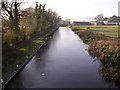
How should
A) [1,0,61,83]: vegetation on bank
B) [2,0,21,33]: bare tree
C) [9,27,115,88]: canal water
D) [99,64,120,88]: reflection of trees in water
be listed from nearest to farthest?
[9,27,115,88]: canal water → [99,64,120,88]: reflection of trees in water → [1,0,61,83]: vegetation on bank → [2,0,21,33]: bare tree

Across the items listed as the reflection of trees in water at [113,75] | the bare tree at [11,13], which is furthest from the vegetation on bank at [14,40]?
the reflection of trees in water at [113,75]

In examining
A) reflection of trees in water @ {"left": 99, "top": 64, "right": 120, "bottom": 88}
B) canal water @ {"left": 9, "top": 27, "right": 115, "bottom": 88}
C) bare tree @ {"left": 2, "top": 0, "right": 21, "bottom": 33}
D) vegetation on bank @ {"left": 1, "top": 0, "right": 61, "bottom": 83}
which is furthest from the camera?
bare tree @ {"left": 2, "top": 0, "right": 21, "bottom": 33}

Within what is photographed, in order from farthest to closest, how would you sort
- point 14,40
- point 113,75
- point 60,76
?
point 14,40 → point 60,76 → point 113,75

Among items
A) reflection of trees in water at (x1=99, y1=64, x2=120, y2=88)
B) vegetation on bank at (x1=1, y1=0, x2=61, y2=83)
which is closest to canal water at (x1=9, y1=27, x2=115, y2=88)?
reflection of trees in water at (x1=99, y1=64, x2=120, y2=88)

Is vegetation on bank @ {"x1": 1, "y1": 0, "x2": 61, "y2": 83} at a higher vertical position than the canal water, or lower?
higher

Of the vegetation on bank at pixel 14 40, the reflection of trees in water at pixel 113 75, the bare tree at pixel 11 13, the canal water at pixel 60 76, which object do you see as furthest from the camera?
the bare tree at pixel 11 13

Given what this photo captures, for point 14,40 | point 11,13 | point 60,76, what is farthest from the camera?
point 11,13

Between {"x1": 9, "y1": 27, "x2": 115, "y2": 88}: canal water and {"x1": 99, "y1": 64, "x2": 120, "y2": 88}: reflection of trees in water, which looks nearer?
{"x1": 9, "y1": 27, "x2": 115, "y2": 88}: canal water

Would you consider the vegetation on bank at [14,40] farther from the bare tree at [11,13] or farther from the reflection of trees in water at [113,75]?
the reflection of trees in water at [113,75]

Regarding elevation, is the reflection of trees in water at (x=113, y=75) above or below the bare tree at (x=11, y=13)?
below

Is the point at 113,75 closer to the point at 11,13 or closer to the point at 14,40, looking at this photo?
the point at 14,40

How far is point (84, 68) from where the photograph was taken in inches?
593

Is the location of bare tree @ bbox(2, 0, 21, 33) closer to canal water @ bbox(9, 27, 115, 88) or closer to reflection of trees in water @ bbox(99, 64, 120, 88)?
canal water @ bbox(9, 27, 115, 88)

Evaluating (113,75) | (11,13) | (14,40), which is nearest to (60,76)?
(113,75)
